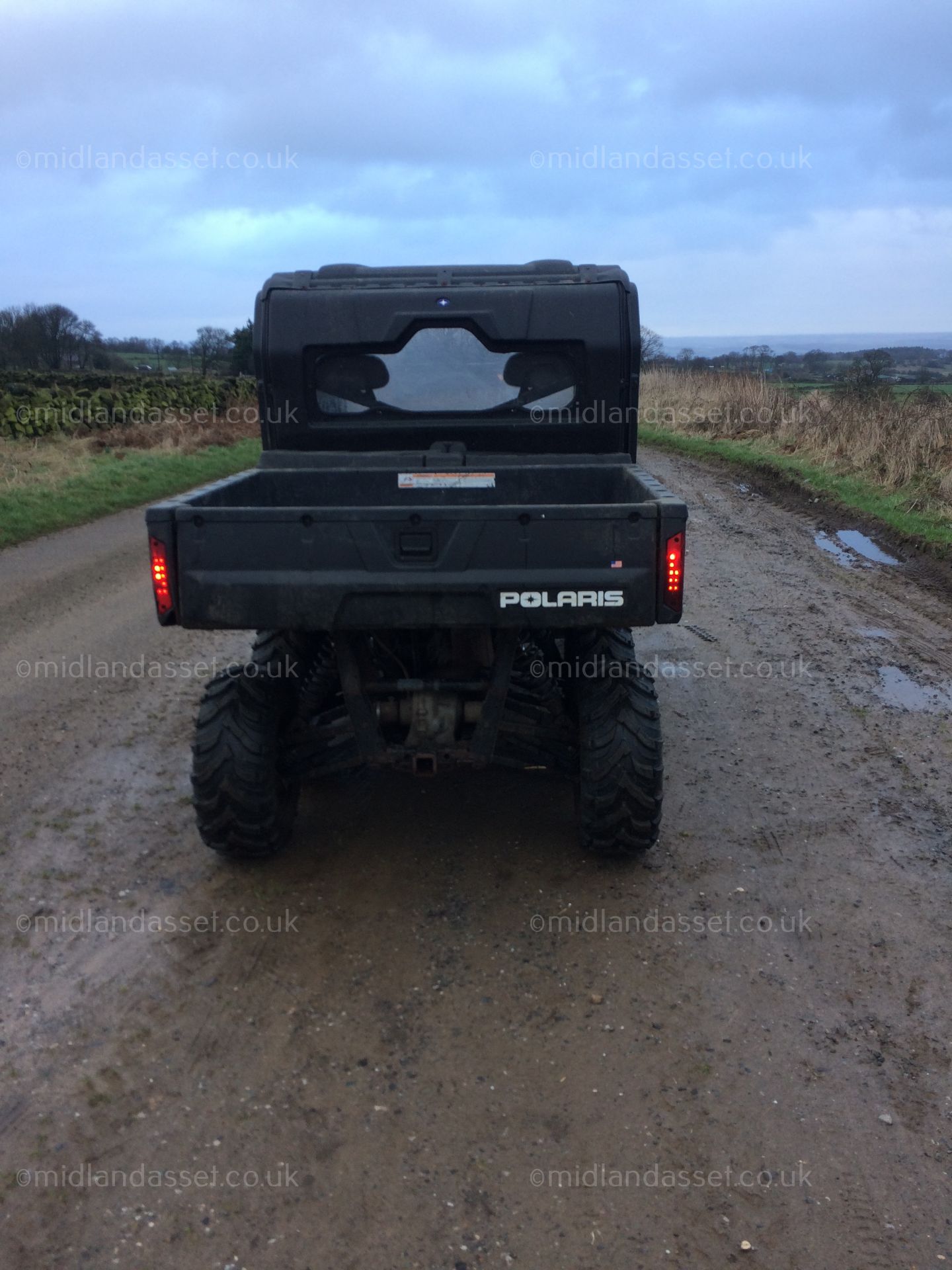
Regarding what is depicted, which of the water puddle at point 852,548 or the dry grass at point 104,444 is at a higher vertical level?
the dry grass at point 104,444

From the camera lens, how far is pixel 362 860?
4.44 m

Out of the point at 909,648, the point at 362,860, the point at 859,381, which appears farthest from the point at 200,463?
the point at 362,860

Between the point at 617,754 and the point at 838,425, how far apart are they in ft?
49.6

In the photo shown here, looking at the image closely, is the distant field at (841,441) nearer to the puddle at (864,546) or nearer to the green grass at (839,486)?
the green grass at (839,486)

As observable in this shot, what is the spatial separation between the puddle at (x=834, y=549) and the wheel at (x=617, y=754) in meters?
6.82

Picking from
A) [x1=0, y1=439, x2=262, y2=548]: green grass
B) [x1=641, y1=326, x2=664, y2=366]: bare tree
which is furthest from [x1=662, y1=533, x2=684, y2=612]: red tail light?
[x1=641, y1=326, x2=664, y2=366]: bare tree

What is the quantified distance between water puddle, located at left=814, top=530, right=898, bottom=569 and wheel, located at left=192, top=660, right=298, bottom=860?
754 centimetres

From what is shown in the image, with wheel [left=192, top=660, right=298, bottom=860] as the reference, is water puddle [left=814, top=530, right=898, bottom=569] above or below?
below

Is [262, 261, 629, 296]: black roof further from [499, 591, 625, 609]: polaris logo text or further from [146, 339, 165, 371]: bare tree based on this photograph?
[146, 339, 165, 371]: bare tree

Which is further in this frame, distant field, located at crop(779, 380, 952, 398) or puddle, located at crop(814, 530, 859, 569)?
distant field, located at crop(779, 380, 952, 398)

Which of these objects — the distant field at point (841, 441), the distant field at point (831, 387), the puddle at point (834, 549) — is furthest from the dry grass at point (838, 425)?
the puddle at point (834, 549)

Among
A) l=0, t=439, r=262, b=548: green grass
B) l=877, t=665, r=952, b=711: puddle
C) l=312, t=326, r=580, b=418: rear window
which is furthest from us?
l=0, t=439, r=262, b=548: green grass

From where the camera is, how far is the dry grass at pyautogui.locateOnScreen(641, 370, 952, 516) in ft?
44.2

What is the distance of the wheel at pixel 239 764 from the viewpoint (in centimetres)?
411
